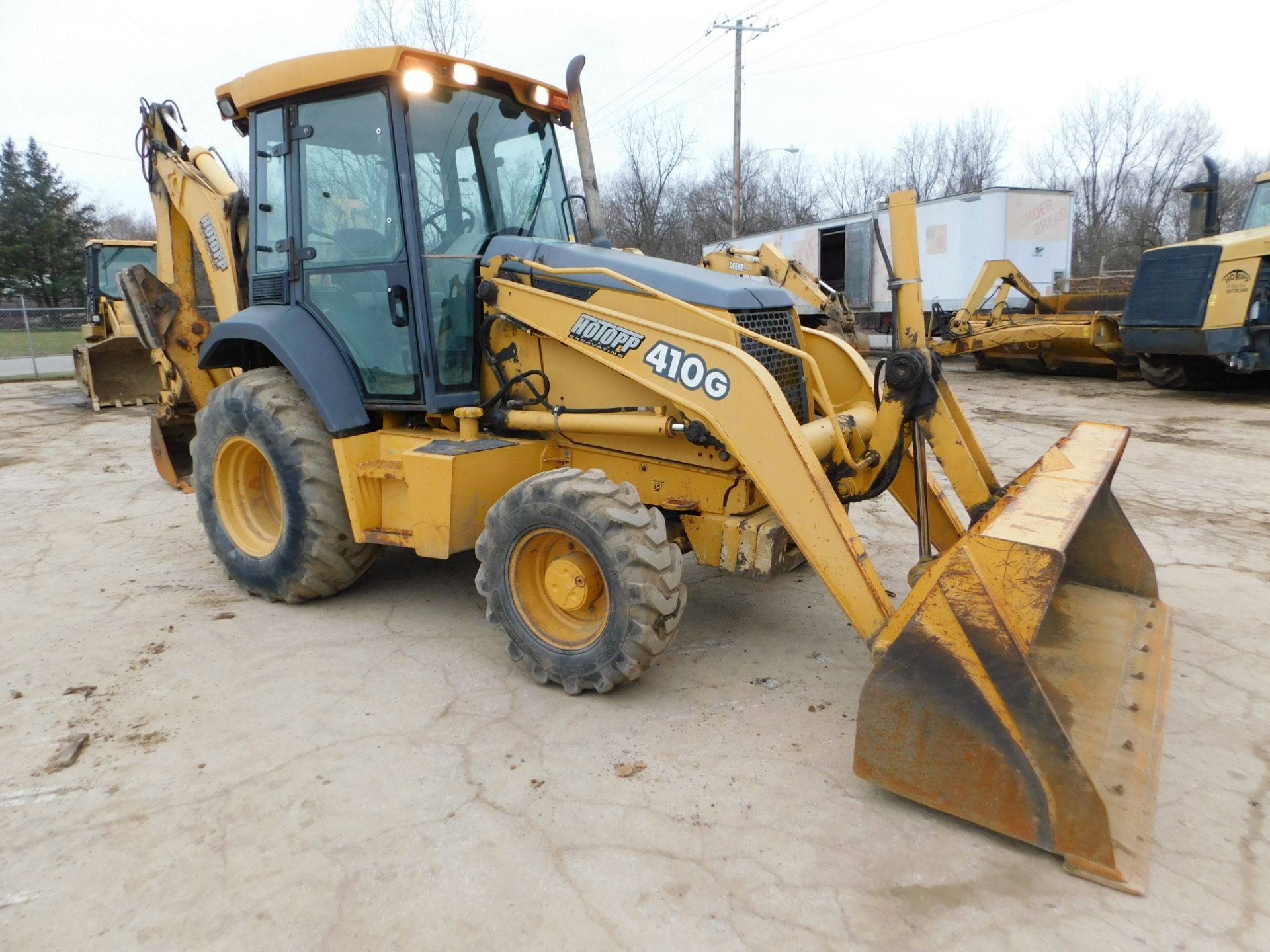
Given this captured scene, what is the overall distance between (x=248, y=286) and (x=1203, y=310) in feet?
34.9

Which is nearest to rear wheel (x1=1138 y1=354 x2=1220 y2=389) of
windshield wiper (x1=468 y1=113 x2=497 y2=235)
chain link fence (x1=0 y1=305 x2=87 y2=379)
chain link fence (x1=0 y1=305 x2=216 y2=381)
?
windshield wiper (x1=468 y1=113 x2=497 y2=235)

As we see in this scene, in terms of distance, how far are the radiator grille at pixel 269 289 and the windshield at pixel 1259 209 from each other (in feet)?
38.0

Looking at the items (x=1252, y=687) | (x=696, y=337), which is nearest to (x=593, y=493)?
(x=696, y=337)

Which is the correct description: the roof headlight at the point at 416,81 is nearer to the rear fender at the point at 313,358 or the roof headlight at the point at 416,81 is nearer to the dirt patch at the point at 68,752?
the rear fender at the point at 313,358

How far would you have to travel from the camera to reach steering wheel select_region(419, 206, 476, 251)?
13.2 feet

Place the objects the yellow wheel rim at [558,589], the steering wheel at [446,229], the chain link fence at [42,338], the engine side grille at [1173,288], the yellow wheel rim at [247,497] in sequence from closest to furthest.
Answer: the yellow wheel rim at [558,589] → the steering wheel at [446,229] → the yellow wheel rim at [247,497] → the engine side grille at [1173,288] → the chain link fence at [42,338]

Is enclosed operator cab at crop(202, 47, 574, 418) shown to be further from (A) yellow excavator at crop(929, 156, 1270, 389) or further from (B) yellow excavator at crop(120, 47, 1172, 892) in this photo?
(A) yellow excavator at crop(929, 156, 1270, 389)

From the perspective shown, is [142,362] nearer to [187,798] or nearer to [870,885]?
[187,798]

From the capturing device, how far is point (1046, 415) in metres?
10.5

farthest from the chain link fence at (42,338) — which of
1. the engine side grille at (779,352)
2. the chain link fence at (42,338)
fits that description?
the engine side grille at (779,352)

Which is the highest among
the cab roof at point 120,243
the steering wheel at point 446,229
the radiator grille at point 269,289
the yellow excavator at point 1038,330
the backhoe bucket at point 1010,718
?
the cab roof at point 120,243

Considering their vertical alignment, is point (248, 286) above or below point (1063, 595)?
above

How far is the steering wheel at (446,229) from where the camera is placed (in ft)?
13.2

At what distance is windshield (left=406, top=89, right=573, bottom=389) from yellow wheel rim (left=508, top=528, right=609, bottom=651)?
3.33 feet
